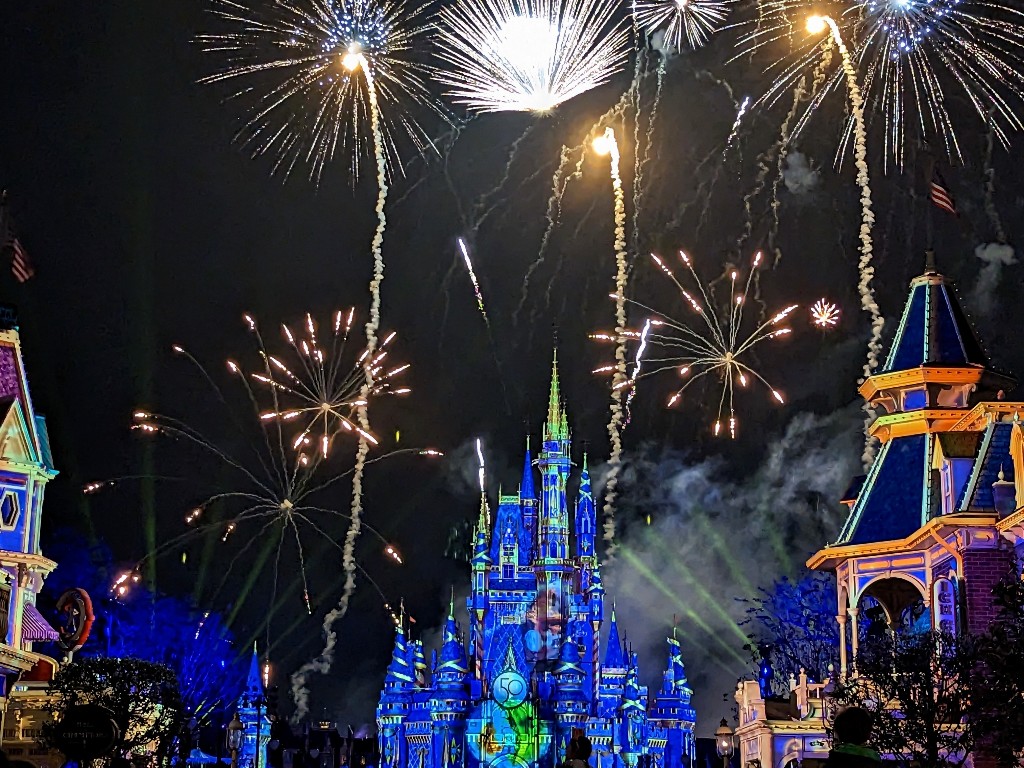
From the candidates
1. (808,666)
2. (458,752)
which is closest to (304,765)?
(458,752)

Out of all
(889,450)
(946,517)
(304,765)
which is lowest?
(304,765)

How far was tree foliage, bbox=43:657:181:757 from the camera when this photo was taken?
3825cm

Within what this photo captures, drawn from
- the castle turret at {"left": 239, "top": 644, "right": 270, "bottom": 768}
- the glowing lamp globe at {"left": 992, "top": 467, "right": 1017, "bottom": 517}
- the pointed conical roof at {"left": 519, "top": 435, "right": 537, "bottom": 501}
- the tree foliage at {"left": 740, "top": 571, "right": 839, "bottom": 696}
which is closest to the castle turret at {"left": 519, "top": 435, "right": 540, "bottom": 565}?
the pointed conical roof at {"left": 519, "top": 435, "right": 537, "bottom": 501}

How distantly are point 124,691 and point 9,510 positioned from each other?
6.31 metres

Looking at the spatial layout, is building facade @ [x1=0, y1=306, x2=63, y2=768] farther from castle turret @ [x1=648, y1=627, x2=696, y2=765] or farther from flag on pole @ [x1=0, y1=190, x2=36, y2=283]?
castle turret @ [x1=648, y1=627, x2=696, y2=765]

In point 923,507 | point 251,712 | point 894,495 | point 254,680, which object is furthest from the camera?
point 251,712

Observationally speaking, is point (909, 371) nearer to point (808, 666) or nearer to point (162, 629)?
point (808, 666)

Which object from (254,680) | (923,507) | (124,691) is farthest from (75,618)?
(254,680)

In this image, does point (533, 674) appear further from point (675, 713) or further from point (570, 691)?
point (675, 713)

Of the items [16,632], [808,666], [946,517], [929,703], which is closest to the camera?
[929,703]

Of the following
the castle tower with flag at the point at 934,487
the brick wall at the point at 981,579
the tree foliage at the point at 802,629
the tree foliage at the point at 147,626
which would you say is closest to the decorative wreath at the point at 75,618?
the tree foliage at the point at 147,626

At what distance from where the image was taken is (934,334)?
124 ft

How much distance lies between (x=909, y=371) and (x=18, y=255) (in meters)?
25.8

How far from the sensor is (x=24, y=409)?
41625 mm
